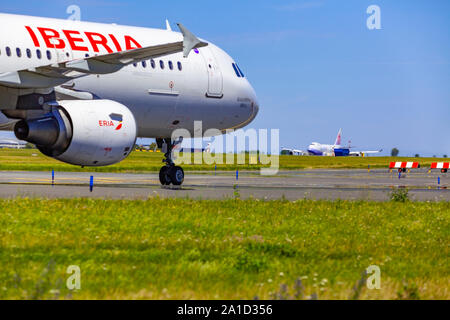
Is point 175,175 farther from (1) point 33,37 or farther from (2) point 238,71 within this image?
(1) point 33,37

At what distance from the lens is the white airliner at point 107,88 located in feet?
61.0

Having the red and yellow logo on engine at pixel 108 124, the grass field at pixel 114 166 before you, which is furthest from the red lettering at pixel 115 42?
the grass field at pixel 114 166

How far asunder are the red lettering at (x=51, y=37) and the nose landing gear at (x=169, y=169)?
23.5 feet

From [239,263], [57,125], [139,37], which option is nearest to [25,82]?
[57,125]

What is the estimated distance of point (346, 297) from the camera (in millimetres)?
7430

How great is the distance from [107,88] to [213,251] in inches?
519

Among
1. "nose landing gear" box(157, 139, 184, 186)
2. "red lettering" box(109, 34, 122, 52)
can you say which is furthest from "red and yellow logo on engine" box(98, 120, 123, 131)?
"nose landing gear" box(157, 139, 184, 186)

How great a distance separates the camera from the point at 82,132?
18.7 m

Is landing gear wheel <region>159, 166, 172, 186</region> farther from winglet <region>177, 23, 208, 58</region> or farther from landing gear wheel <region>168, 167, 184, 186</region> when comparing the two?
winglet <region>177, 23, 208, 58</region>

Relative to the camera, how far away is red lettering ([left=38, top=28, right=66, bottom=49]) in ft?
68.8

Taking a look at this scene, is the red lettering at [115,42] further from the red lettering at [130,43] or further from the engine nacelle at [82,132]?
the engine nacelle at [82,132]

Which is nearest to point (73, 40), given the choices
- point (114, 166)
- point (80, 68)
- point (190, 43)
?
point (80, 68)

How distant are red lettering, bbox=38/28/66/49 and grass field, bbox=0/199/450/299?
6.43 metres
